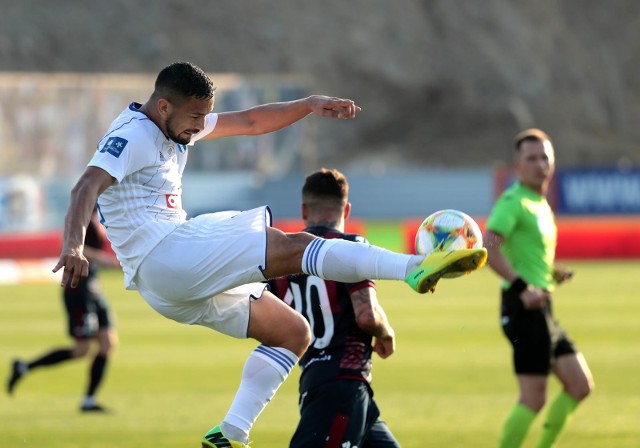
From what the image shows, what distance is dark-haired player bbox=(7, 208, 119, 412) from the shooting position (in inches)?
527

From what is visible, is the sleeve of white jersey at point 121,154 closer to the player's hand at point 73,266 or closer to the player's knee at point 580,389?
the player's hand at point 73,266

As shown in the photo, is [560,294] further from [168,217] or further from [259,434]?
[168,217]

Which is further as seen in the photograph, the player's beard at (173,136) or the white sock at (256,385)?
the white sock at (256,385)

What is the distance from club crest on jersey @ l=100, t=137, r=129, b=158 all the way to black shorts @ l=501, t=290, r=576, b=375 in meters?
3.75

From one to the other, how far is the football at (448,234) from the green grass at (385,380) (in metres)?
4.67

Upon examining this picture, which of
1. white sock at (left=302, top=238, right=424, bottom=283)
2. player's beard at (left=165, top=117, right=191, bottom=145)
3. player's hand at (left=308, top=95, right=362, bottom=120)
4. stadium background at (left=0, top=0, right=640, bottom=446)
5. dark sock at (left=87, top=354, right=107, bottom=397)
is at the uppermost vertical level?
stadium background at (left=0, top=0, right=640, bottom=446)

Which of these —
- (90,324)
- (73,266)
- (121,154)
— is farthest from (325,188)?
(90,324)

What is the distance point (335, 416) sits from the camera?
7.09 metres

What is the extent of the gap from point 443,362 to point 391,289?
11.8 meters

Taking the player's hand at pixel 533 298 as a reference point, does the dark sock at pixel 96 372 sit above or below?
below

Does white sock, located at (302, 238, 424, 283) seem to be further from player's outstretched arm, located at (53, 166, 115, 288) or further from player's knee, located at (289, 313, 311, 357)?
player's outstretched arm, located at (53, 166, 115, 288)

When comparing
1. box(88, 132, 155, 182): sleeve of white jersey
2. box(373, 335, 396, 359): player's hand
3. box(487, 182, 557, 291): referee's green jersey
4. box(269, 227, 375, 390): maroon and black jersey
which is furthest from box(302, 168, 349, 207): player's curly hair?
box(487, 182, 557, 291): referee's green jersey

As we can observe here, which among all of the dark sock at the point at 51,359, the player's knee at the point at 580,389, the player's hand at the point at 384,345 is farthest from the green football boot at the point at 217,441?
the dark sock at the point at 51,359

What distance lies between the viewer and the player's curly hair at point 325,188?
23.5ft
